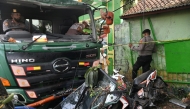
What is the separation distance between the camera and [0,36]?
131 inches

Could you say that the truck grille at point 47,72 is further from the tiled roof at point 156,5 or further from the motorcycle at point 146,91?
the tiled roof at point 156,5

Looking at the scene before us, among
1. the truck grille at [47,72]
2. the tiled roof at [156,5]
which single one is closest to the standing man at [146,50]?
the tiled roof at [156,5]

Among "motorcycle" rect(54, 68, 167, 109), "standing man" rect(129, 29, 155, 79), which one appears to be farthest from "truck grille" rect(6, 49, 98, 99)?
"standing man" rect(129, 29, 155, 79)

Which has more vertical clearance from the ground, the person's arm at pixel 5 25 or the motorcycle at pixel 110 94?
the person's arm at pixel 5 25

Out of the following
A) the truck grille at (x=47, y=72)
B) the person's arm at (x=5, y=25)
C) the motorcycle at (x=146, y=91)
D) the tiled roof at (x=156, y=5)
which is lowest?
the motorcycle at (x=146, y=91)

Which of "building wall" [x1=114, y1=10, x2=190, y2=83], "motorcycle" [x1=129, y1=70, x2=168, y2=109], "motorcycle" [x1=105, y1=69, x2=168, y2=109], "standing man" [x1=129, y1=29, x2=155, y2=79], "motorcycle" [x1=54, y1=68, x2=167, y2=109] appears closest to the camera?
"motorcycle" [x1=54, y1=68, x2=167, y2=109]

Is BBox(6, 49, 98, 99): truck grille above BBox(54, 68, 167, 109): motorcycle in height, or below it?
above

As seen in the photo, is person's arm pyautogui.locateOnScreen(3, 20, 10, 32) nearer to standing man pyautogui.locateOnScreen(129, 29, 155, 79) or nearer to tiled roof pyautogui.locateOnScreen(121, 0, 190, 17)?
tiled roof pyautogui.locateOnScreen(121, 0, 190, 17)

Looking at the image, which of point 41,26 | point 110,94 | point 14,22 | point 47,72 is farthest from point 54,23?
point 110,94

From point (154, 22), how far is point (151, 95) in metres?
2.85

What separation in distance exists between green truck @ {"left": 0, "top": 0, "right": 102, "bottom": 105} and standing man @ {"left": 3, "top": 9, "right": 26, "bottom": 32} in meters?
0.08

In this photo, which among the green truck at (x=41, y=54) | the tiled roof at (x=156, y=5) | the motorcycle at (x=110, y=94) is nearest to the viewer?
the green truck at (x=41, y=54)

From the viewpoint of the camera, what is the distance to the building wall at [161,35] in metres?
5.38

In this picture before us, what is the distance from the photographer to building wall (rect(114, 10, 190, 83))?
538cm
